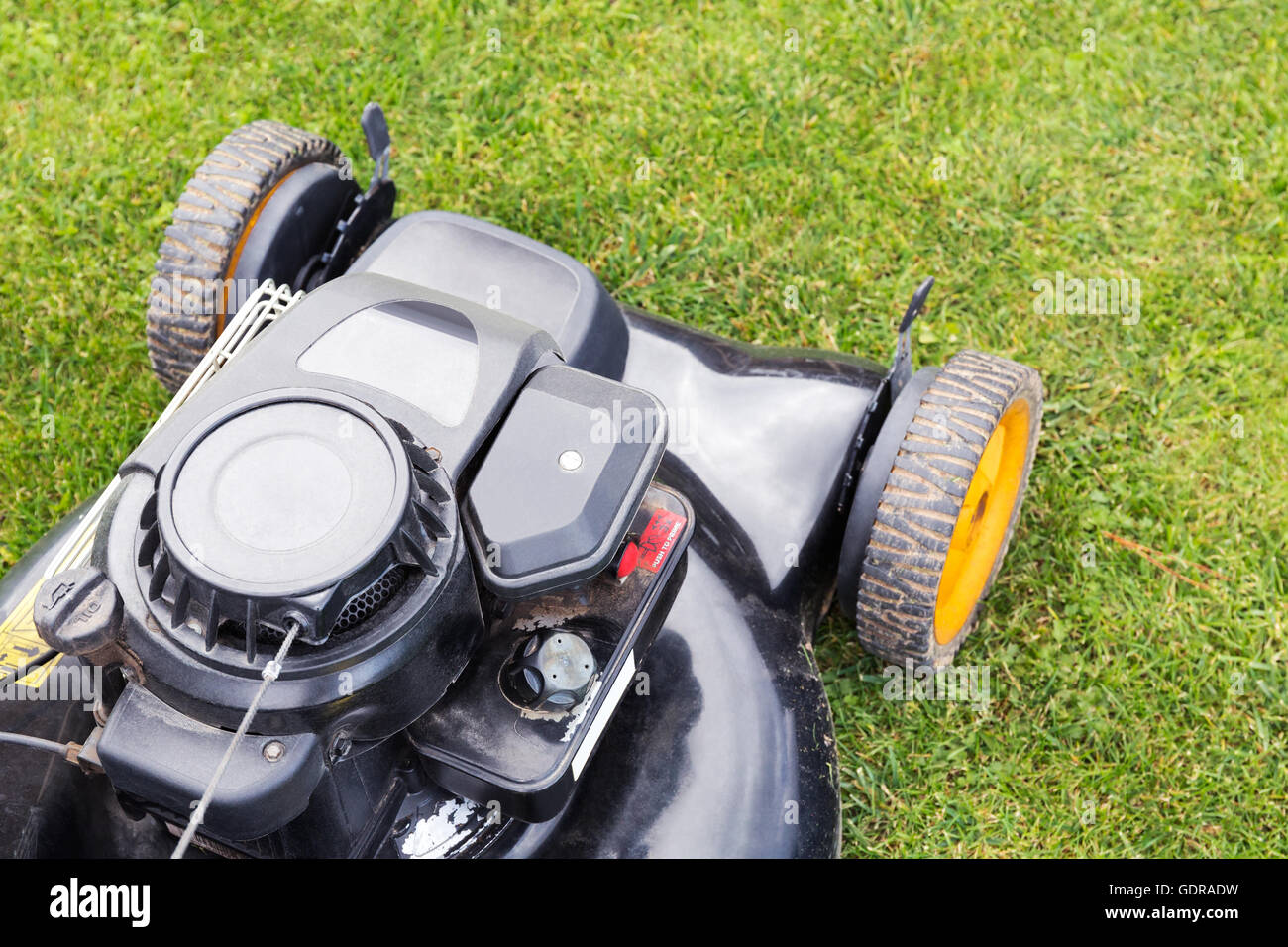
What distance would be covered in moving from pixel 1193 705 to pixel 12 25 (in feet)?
11.1

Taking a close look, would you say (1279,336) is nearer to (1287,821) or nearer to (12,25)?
(1287,821)

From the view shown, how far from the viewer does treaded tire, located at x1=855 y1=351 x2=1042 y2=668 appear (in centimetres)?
209

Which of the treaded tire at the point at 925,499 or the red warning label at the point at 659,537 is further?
the treaded tire at the point at 925,499

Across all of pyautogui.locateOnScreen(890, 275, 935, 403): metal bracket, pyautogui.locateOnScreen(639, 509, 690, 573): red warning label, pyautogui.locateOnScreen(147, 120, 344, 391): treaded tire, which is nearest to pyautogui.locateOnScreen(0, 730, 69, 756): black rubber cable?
pyautogui.locateOnScreen(639, 509, 690, 573): red warning label

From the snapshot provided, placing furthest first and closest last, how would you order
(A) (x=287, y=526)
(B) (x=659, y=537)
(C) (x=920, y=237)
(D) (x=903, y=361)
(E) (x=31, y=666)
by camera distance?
(C) (x=920, y=237)
(D) (x=903, y=361)
(B) (x=659, y=537)
(E) (x=31, y=666)
(A) (x=287, y=526)

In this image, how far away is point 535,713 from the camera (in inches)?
66.9

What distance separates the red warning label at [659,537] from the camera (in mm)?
1785

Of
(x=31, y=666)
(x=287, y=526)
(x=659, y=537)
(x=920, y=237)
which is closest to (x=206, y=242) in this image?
(x=31, y=666)

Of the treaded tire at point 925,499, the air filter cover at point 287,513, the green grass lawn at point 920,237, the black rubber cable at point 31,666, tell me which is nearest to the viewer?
the air filter cover at point 287,513

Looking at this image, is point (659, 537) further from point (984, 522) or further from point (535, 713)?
point (984, 522)

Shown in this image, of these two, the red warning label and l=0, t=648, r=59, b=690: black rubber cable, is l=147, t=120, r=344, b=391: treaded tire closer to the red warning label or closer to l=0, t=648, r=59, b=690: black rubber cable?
l=0, t=648, r=59, b=690: black rubber cable

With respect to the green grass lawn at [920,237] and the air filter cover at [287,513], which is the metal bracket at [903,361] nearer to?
the green grass lawn at [920,237]

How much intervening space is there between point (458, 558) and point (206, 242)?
116 cm

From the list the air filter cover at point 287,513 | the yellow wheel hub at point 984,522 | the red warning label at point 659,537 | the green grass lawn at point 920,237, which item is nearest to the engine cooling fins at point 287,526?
the air filter cover at point 287,513
